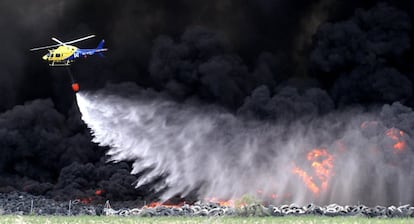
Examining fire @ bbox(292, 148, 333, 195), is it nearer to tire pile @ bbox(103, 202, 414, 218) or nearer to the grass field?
tire pile @ bbox(103, 202, 414, 218)

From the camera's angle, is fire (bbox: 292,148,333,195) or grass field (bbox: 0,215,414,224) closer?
grass field (bbox: 0,215,414,224)

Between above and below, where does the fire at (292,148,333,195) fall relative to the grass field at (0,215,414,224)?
above

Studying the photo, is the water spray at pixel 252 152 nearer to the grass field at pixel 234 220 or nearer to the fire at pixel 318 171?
the fire at pixel 318 171

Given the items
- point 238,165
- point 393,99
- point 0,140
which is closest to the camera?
point 238,165

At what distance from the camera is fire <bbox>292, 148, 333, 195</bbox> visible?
5814 cm

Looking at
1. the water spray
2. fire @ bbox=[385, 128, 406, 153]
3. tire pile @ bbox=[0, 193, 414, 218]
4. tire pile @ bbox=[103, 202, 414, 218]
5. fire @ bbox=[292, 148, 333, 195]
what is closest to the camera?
tire pile @ bbox=[103, 202, 414, 218]

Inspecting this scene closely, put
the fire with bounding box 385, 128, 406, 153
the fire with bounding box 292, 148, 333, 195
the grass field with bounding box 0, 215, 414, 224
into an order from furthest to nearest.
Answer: the fire with bounding box 292, 148, 333, 195 → the fire with bounding box 385, 128, 406, 153 → the grass field with bounding box 0, 215, 414, 224

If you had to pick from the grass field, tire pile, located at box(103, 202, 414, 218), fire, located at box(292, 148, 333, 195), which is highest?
fire, located at box(292, 148, 333, 195)

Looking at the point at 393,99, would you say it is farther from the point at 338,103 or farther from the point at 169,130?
the point at 169,130

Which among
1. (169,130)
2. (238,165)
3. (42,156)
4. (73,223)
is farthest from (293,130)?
(73,223)

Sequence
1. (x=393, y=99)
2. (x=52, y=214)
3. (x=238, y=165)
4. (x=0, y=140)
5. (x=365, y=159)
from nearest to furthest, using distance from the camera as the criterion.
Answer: (x=52, y=214) < (x=365, y=159) < (x=238, y=165) < (x=393, y=99) < (x=0, y=140)

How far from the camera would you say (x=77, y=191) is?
6419cm

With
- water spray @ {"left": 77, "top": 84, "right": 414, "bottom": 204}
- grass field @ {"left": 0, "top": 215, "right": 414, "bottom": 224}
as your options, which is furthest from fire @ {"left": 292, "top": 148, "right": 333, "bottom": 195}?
grass field @ {"left": 0, "top": 215, "right": 414, "bottom": 224}

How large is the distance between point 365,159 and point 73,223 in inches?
1113
